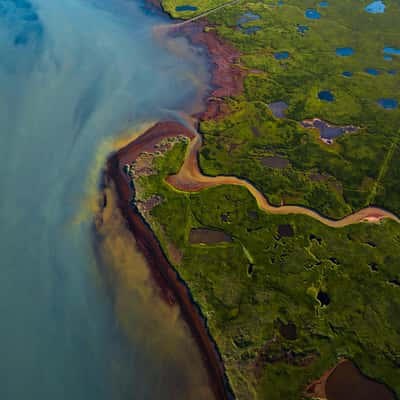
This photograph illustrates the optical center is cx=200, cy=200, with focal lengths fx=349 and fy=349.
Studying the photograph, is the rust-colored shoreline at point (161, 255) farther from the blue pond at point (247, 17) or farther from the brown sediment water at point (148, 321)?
the blue pond at point (247, 17)

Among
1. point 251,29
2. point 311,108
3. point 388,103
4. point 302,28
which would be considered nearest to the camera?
point 311,108

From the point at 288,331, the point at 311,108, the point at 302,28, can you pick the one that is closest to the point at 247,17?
the point at 302,28

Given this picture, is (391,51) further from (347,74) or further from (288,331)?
(288,331)

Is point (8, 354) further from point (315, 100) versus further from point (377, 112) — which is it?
point (377, 112)

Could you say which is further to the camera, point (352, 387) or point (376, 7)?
point (376, 7)

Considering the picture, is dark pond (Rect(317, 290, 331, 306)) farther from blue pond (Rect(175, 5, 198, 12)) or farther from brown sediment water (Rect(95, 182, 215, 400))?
blue pond (Rect(175, 5, 198, 12))

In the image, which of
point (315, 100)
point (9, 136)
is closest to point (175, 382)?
point (9, 136)
